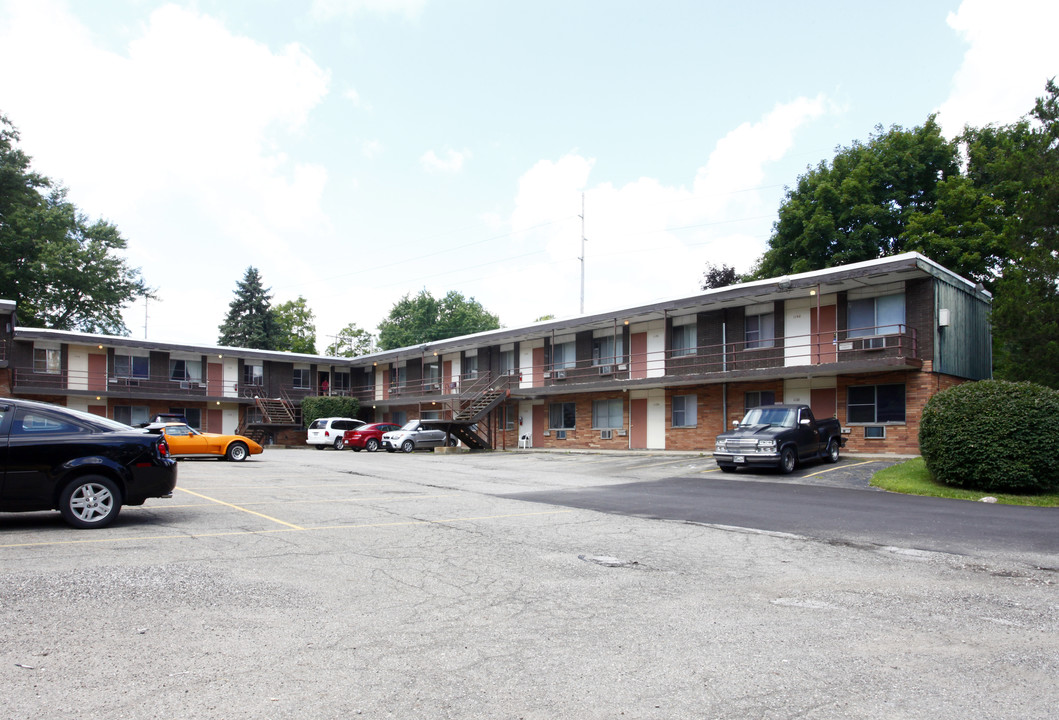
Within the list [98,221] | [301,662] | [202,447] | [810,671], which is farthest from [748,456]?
[98,221]

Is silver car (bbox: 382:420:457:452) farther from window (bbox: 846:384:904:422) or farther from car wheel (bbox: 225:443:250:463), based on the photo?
window (bbox: 846:384:904:422)

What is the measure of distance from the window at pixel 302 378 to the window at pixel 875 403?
36.9 m

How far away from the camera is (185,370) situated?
144ft

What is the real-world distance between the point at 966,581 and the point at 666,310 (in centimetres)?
2228

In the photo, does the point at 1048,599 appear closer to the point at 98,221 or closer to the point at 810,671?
the point at 810,671

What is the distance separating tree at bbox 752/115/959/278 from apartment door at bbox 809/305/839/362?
42.8 feet

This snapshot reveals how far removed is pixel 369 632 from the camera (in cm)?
502

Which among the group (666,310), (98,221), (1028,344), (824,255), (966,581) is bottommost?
(966,581)

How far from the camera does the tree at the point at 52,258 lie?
48469 millimetres

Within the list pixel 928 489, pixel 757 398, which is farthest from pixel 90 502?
pixel 757 398

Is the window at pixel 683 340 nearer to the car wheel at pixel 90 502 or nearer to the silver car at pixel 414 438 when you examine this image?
the silver car at pixel 414 438

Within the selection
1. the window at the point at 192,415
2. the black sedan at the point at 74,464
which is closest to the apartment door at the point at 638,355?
the black sedan at the point at 74,464

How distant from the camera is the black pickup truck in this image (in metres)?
18.8

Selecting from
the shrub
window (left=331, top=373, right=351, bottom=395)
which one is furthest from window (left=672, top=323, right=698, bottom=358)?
window (left=331, top=373, right=351, bottom=395)
